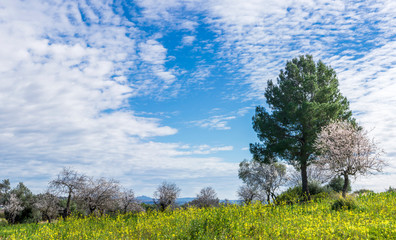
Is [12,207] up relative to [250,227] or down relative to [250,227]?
down

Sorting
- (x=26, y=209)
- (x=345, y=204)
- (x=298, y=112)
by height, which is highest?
(x=298, y=112)

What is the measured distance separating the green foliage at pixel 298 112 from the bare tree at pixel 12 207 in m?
40.5

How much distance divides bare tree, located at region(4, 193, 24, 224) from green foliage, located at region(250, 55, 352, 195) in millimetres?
40532

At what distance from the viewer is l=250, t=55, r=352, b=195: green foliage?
25.0 m

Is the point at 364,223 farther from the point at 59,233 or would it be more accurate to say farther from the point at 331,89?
the point at 331,89

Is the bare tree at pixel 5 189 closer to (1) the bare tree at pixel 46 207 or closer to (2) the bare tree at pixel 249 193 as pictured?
(1) the bare tree at pixel 46 207

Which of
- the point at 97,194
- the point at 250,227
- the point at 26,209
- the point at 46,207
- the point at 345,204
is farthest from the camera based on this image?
the point at 26,209

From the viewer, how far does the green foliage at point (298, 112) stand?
25.0 metres

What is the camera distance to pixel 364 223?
1044 cm

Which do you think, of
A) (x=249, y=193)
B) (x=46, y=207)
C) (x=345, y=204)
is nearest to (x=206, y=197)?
(x=249, y=193)

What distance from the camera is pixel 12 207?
149 ft

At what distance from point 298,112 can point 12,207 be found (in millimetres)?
46552

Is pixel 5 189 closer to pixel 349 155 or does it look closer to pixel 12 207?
pixel 12 207

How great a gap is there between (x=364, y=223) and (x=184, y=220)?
699cm
